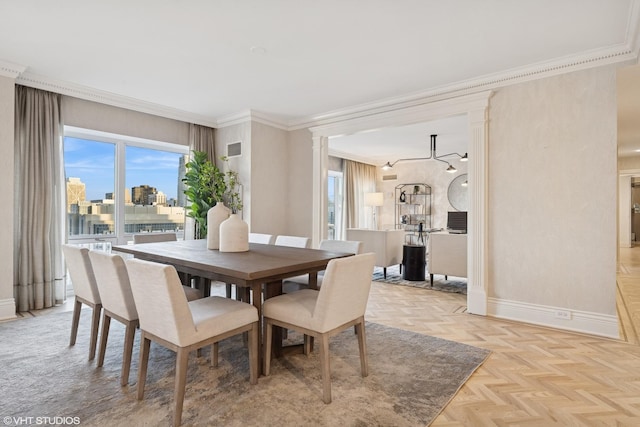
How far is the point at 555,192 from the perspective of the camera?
3330 millimetres

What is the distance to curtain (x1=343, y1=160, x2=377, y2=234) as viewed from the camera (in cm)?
868

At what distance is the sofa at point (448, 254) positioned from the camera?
4.81 meters

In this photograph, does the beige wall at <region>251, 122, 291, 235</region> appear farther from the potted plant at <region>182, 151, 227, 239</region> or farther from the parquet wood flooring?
the parquet wood flooring

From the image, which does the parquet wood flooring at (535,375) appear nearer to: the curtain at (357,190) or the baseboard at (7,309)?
the baseboard at (7,309)

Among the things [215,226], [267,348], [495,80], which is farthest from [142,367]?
[495,80]

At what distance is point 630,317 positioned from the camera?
3.70 m

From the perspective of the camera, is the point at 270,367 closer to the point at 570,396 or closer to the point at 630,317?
the point at 570,396

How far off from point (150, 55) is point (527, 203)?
3902 millimetres

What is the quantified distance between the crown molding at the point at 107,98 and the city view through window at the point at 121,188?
561mm

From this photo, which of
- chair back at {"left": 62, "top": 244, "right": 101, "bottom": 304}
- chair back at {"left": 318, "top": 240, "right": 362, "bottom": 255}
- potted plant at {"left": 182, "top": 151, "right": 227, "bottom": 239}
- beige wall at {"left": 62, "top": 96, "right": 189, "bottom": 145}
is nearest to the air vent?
potted plant at {"left": 182, "top": 151, "right": 227, "bottom": 239}

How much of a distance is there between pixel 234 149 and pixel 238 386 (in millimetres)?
3835

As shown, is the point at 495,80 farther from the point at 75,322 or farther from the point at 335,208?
the point at 335,208

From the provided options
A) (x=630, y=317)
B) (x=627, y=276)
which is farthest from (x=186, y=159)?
(x=627, y=276)

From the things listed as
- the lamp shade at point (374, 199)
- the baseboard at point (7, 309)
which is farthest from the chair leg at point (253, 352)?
the lamp shade at point (374, 199)
